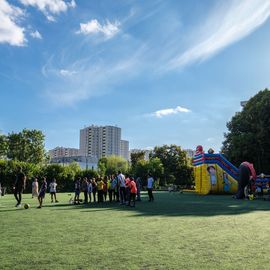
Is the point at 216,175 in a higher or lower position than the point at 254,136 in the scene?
lower

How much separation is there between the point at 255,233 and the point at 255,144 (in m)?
36.0

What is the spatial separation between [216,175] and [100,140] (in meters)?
145

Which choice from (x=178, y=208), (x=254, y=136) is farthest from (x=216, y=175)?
(x=178, y=208)

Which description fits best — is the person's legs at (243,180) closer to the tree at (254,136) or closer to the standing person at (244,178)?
the standing person at (244,178)

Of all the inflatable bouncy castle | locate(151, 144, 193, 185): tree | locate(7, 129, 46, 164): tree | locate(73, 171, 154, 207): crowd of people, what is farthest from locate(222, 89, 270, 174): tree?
locate(7, 129, 46, 164): tree

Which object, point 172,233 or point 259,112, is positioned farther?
point 259,112

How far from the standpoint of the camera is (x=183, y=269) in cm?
623

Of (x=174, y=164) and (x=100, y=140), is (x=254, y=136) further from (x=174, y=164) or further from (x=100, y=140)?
(x=100, y=140)

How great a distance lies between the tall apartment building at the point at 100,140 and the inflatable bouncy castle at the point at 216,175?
142 meters

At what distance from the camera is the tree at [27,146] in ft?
251

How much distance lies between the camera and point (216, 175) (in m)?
35.4

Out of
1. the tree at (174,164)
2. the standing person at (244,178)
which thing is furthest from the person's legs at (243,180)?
the tree at (174,164)

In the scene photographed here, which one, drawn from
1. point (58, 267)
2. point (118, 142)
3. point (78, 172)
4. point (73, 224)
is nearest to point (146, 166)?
point (78, 172)

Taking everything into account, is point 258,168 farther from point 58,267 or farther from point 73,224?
point 58,267
